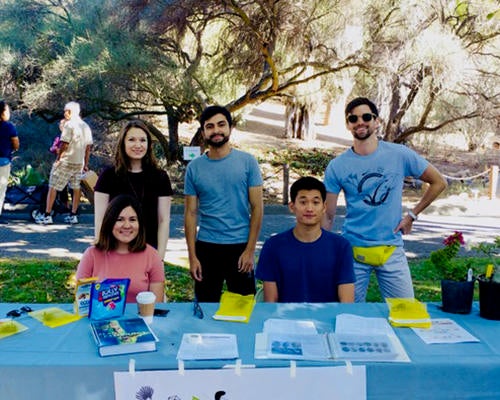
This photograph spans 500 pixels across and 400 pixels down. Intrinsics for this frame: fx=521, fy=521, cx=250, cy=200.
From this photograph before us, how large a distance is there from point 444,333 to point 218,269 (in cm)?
164

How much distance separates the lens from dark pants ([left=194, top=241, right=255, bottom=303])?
3.53 meters

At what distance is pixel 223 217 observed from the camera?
138 inches

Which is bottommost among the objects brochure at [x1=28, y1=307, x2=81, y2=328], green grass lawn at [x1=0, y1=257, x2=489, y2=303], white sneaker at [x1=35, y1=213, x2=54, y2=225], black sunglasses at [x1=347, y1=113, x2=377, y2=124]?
green grass lawn at [x1=0, y1=257, x2=489, y2=303]

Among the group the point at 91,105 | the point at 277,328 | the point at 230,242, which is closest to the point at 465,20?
the point at 91,105

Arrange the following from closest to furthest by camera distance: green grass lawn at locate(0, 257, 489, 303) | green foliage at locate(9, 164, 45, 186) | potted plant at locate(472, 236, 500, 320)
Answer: potted plant at locate(472, 236, 500, 320) → green grass lawn at locate(0, 257, 489, 303) → green foliage at locate(9, 164, 45, 186)

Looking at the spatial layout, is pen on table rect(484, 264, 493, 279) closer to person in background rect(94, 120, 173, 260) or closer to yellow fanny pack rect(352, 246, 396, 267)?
yellow fanny pack rect(352, 246, 396, 267)

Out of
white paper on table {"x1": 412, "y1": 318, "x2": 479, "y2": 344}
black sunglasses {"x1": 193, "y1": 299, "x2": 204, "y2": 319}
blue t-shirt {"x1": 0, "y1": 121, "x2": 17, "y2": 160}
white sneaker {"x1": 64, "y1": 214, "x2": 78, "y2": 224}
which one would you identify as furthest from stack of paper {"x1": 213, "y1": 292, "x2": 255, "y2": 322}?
white sneaker {"x1": 64, "y1": 214, "x2": 78, "y2": 224}

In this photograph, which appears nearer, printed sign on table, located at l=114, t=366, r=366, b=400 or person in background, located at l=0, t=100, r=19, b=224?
printed sign on table, located at l=114, t=366, r=366, b=400

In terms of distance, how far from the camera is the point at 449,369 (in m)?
2.04

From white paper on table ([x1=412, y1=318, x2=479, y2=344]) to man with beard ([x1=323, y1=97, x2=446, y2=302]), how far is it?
91cm

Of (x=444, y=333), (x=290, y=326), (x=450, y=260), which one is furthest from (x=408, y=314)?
(x=290, y=326)

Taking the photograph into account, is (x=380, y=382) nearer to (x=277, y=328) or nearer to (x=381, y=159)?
(x=277, y=328)

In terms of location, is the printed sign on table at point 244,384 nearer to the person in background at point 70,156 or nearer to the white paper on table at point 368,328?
the white paper on table at point 368,328

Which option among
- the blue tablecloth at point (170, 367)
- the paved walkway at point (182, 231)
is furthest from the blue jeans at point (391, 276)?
the paved walkway at point (182, 231)
